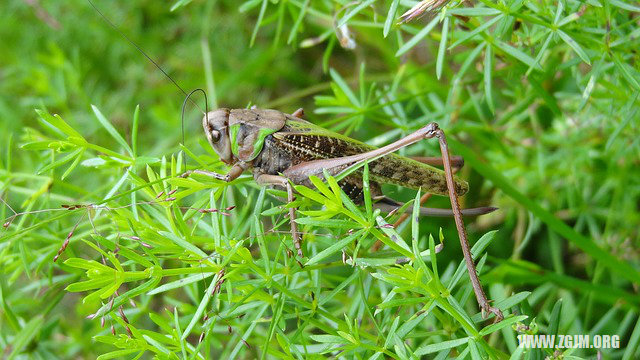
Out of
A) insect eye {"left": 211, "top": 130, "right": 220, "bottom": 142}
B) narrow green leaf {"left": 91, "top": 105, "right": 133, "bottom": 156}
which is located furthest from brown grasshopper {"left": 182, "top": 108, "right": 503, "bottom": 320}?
narrow green leaf {"left": 91, "top": 105, "right": 133, "bottom": 156}

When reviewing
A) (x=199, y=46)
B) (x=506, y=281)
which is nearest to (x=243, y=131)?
(x=506, y=281)

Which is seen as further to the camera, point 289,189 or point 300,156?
point 300,156

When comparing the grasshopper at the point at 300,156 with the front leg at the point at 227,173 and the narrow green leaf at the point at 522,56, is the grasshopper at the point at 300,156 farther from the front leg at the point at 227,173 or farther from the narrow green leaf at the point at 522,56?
the narrow green leaf at the point at 522,56

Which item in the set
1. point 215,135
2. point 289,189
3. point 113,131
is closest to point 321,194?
point 289,189

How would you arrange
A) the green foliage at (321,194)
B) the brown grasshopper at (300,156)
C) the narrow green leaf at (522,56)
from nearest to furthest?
the green foliage at (321,194), the narrow green leaf at (522,56), the brown grasshopper at (300,156)

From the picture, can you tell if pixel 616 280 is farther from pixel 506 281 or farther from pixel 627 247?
pixel 506 281

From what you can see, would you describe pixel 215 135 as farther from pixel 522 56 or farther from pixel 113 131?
pixel 522 56

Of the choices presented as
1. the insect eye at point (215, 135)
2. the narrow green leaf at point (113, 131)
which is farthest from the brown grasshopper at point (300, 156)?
the narrow green leaf at point (113, 131)

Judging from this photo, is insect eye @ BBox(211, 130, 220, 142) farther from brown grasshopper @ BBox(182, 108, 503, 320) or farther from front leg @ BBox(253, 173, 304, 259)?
front leg @ BBox(253, 173, 304, 259)
